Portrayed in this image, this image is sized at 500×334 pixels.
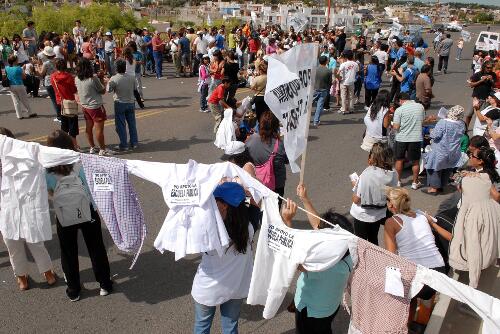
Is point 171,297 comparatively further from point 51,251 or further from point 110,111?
point 110,111

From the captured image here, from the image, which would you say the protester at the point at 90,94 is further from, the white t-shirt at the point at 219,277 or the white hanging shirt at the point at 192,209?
the white t-shirt at the point at 219,277

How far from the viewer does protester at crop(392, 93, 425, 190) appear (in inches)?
298

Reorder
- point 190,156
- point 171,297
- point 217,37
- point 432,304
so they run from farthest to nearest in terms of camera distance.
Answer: point 217,37
point 190,156
point 171,297
point 432,304

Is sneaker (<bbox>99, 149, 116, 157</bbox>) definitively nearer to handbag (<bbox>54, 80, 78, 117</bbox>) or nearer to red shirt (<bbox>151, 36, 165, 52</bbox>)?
handbag (<bbox>54, 80, 78, 117</bbox>)

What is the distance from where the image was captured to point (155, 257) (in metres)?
5.80

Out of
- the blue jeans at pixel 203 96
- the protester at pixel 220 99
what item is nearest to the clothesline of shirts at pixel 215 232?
the protester at pixel 220 99

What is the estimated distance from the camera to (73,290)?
4918 mm

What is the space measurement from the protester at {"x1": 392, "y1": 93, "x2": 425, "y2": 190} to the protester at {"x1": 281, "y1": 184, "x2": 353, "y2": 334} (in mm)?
4523

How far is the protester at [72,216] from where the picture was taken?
15.0 ft

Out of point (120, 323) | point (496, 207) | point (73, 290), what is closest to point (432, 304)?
point (496, 207)

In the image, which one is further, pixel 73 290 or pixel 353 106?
pixel 353 106

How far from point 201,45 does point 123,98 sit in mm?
9540

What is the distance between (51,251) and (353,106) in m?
10.2

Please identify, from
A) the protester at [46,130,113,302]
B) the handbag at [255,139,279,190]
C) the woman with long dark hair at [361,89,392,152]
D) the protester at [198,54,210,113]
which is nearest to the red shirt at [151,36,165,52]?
the protester at [198,54,210,113]
